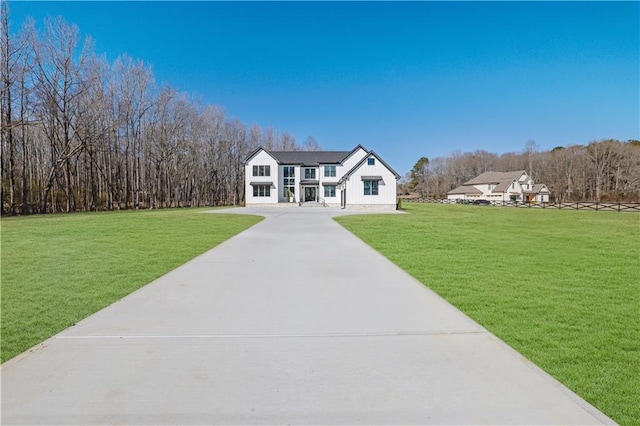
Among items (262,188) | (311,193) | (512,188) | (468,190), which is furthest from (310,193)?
(468,190)

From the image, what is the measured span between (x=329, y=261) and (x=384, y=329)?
4.15m

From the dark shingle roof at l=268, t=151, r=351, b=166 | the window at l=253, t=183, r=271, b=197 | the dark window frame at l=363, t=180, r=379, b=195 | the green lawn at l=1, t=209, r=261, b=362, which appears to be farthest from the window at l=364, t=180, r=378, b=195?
the green lawn at l=1, t=209, r=261, b=362

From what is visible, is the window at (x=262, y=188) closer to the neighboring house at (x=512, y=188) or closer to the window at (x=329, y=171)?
the window at (x=329, y=171)

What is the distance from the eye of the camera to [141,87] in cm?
4294

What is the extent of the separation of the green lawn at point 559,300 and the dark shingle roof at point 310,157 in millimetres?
36090

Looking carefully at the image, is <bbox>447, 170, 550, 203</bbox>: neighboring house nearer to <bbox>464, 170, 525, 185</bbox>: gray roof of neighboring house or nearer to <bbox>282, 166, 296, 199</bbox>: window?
<bbox>464, 170, 525, 185</bbox>: gray roof of neighboring house

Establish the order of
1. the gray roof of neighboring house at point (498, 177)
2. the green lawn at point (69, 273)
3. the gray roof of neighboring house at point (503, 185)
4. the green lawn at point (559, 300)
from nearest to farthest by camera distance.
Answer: the green lawn at point (559, 300)
the green lawn at point (69, 273)
the gray roof of neighboring house at point (503, 185)
the gray roof of neighboring house at point (498, 177)

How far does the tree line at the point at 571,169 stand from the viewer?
218ft

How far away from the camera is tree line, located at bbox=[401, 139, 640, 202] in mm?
66438

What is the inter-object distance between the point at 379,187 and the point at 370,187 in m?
0.99

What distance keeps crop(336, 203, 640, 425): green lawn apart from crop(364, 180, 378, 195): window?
26.7 metres

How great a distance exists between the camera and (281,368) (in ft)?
9.95

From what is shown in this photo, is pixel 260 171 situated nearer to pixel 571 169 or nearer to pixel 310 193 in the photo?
pixel 310 193

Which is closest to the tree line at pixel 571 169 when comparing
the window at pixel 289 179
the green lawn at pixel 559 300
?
the window at pixel 289 179
